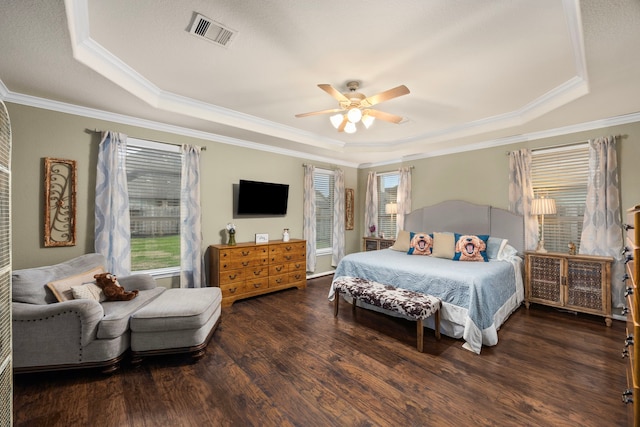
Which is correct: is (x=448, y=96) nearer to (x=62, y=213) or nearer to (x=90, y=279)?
(x=90, y=279)

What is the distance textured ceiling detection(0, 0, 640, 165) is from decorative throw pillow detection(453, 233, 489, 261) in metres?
1.67

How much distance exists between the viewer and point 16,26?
1.77m

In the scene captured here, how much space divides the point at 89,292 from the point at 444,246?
4.40m

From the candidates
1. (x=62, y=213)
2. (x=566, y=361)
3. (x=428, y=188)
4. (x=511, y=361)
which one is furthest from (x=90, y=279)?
(x=428, y=188)

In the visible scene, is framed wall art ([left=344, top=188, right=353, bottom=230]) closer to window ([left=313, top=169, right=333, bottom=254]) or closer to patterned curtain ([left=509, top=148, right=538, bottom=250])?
window ([left=313, top=169, right=333, bottom=254])

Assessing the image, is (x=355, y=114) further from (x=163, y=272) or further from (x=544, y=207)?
(x=163, y=272)

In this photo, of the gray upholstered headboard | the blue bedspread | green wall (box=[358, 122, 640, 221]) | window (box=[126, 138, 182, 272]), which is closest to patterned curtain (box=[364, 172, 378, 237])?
green wall (box=[358, 122, 640, 221])

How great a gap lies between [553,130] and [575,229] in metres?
1.45

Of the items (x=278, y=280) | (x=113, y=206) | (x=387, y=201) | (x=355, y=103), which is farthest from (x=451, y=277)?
(x=113, y=206)

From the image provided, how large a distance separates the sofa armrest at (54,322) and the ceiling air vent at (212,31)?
92.9 inches

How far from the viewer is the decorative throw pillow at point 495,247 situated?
385cm

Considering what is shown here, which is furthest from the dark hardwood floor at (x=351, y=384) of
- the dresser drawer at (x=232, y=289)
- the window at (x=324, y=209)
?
the window at (x=324, y=209)

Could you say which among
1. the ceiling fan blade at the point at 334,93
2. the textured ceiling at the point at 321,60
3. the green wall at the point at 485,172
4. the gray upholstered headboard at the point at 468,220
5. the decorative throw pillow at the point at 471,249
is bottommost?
the decorative throw pillow at the point at 471,249

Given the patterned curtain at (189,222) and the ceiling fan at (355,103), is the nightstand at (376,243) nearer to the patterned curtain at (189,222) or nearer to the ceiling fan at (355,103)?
the ceiling fan at (355,103)
